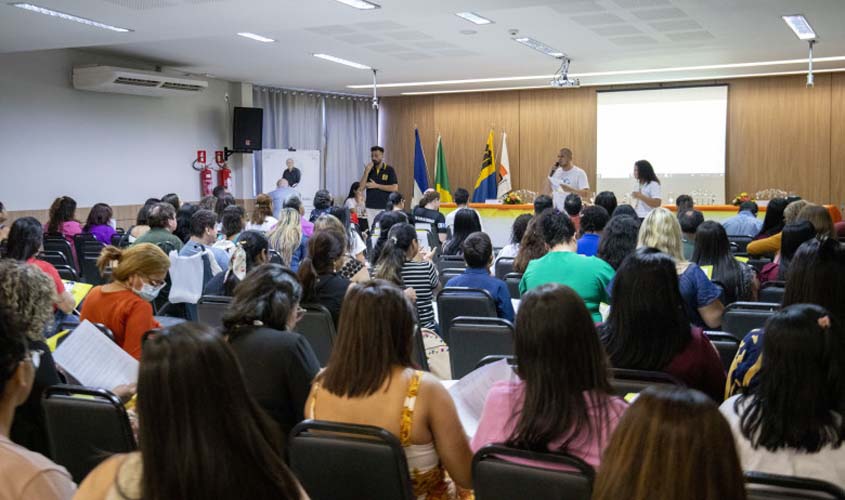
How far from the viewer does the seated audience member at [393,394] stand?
2.42 meters

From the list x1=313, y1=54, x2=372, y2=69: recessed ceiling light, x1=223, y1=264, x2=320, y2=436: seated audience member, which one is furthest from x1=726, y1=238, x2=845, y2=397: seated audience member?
x1=313, y1=54, x2=372, y2=69: recessed ceiling light

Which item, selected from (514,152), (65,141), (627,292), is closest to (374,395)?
(627,292)

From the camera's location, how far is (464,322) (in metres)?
4.16

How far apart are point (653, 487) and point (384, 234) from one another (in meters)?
5.71

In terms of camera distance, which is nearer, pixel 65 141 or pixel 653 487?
pixel 653 487

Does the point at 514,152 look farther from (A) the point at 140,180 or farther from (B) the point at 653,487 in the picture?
(B) the point at 653,487

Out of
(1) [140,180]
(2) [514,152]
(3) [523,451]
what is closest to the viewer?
(3) [523,451]

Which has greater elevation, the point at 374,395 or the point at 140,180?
the point at 140,180

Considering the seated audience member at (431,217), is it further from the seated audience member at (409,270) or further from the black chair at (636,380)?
the black chair at (636,380)

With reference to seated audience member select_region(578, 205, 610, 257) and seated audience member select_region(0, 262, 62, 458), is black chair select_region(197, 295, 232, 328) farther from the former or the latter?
seated audience member select_region(578, 205, 610, 257)

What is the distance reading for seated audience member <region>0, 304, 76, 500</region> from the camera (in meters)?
1.58

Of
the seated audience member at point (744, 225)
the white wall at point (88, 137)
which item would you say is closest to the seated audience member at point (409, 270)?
the seated audience member at point (744, 225)

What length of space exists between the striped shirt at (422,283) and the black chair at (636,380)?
227 cm

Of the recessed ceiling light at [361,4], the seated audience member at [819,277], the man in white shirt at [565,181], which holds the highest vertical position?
the recessed ceiling light at [361,4]
